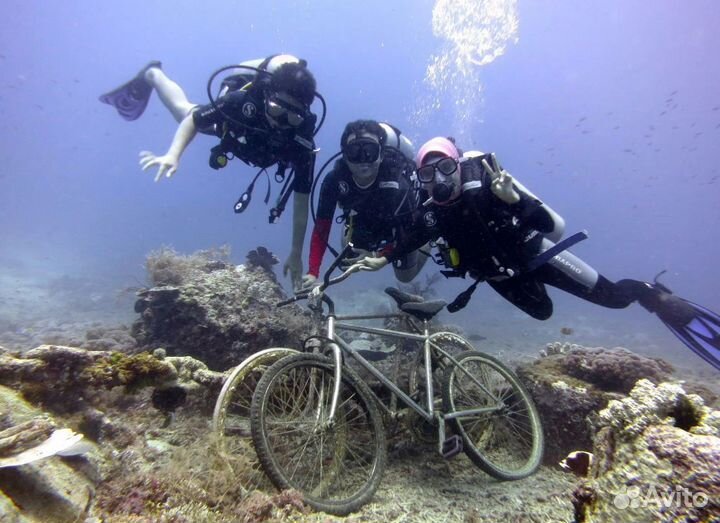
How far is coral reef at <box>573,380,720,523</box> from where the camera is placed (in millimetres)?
1741

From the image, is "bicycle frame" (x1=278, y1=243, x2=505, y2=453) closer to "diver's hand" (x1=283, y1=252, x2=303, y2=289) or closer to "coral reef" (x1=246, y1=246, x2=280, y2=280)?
"diver's hand" (x1=283, y1=252, x2=303, y2=289)

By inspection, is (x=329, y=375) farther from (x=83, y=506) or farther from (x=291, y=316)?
(x=291, y=316)

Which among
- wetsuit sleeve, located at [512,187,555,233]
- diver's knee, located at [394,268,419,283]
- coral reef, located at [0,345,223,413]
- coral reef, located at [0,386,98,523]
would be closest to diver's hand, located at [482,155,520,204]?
wetsuit sleeve, located at [512,187,555,233]

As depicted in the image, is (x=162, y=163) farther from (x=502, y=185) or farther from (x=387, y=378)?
(x=502, y=185)

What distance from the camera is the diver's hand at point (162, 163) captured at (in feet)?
13.2

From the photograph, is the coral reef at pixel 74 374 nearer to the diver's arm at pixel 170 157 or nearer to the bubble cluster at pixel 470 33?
the diver's arm at pixel 170 157

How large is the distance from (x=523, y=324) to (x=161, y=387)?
19.9 meters

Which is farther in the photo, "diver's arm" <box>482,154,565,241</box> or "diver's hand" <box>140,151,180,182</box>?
"diver's arm" <box>482,154,565,241</box>

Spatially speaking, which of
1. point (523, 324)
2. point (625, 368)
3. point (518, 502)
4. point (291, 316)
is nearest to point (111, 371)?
point (291, 316)

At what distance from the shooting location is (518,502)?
3.45m

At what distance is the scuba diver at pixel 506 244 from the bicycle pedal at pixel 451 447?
6.28 feet

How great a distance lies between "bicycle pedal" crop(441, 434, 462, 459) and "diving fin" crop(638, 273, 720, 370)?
4052 millimetres

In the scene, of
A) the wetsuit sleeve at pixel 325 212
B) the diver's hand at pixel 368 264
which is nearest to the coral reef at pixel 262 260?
the wetsuit sleeve at pixel 325 212

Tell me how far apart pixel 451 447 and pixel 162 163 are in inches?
168
